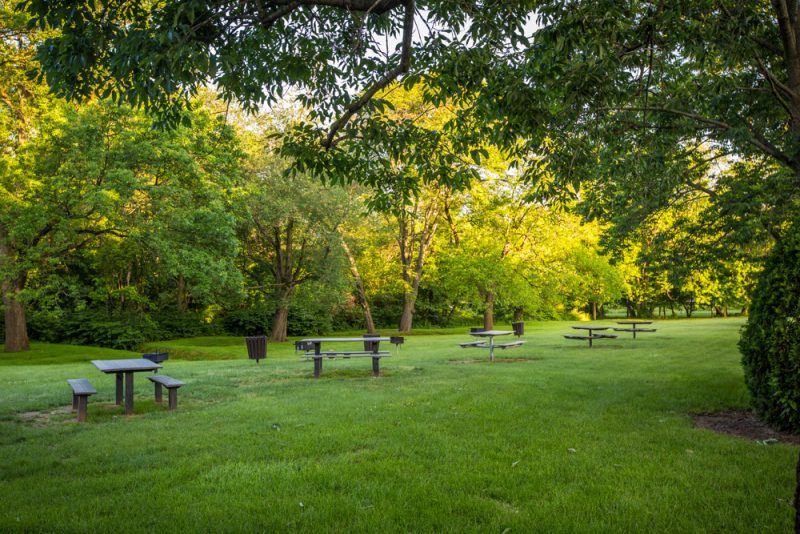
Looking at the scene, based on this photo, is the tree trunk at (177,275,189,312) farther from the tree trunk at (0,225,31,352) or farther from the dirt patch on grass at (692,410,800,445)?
the dirt patch on grass at (692,410,800,445)

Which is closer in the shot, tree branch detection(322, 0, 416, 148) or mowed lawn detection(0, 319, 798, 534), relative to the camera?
mowed lawn detection(0, 319, 798, 534)

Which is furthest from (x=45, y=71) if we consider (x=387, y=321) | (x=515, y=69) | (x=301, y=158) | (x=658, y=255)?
(x=387, y=321)

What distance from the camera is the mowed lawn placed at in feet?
13.9

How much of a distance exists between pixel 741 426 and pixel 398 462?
5.08 m

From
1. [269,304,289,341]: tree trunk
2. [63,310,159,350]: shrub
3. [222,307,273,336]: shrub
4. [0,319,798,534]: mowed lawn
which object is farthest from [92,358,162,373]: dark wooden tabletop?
[222,307,273,336]: shrub

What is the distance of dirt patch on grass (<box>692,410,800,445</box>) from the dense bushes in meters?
0.19

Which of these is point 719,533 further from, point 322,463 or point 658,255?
point 658,255

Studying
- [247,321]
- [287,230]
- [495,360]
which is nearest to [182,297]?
[247,321]

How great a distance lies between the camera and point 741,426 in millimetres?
7430

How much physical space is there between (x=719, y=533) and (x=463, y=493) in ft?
6.35

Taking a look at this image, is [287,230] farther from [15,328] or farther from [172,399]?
[172,399]

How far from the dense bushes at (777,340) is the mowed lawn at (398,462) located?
2.94ft

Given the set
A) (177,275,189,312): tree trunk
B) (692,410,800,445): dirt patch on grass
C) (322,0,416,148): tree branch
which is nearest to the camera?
(322,0,416,148): tree branch

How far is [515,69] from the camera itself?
5.70 meters
